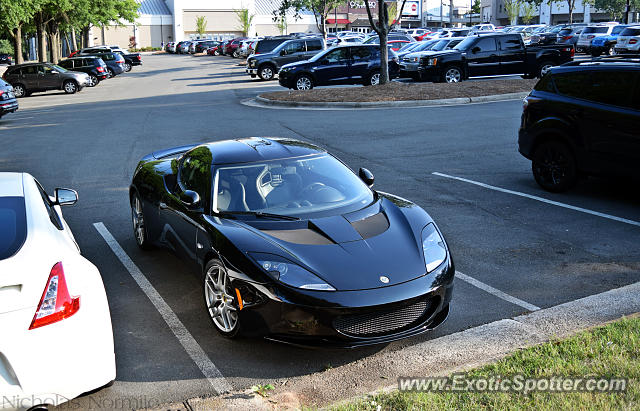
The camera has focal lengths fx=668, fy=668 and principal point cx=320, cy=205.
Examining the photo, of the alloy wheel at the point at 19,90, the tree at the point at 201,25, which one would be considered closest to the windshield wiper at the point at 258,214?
the alloy wheel at the point at 19,90

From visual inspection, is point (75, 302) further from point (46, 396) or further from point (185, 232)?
point (185, 232)

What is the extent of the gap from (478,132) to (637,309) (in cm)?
1001

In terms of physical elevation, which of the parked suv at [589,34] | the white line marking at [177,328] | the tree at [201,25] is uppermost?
the tree at [201,25]

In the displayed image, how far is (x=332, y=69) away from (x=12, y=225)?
22740 mm

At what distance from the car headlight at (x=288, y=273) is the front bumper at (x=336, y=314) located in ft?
0.18

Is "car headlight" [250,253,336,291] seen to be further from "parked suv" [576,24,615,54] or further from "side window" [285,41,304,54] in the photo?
"parked suv" [576,24,615,54]

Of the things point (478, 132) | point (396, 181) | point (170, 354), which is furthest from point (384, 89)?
point (170, 354)

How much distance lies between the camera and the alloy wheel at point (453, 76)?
25.5 meters

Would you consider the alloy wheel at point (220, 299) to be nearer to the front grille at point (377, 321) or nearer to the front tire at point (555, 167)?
the front grille at point (377, 321)

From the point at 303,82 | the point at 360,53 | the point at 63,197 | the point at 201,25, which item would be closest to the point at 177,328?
the point at 63,197

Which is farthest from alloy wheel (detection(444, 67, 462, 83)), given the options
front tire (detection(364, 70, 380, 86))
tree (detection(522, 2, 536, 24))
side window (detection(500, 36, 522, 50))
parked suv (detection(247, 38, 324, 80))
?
tree (detection(522, 2, 536, 24))

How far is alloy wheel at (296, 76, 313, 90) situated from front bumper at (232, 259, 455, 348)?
2202cm

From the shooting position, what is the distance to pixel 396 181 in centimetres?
1053

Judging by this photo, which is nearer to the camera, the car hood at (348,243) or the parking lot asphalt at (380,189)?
the car hood at (348,243)
